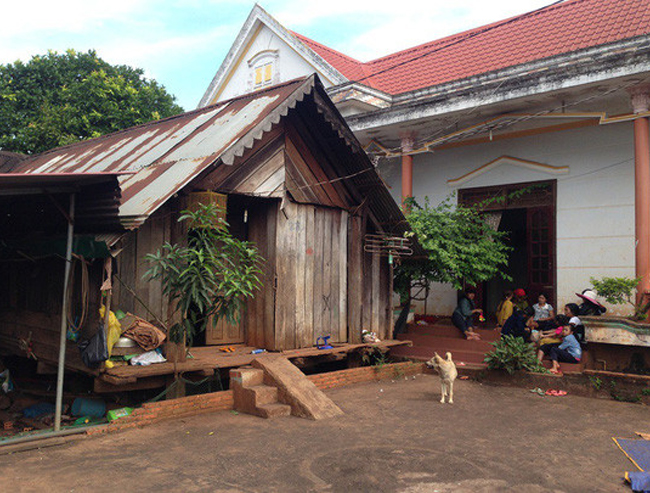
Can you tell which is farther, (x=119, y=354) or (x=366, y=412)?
(x=366, y=412)

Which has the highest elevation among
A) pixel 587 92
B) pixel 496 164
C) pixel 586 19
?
pixel 586 19

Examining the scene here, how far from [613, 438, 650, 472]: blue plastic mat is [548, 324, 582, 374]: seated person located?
9.26ft

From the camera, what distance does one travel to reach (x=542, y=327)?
34.4ft

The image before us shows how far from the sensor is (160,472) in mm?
4953

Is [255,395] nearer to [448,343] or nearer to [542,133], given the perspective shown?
[448,343]

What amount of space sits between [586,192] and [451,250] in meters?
3.18

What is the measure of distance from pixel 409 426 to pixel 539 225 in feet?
24.1

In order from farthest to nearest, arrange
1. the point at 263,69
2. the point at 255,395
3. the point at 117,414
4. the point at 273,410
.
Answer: the point at 263,69 → the point at 255,395 → the point at 273,410 → the point at 117,414

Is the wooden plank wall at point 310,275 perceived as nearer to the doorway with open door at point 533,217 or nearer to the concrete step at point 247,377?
the concrete step at point 247,377

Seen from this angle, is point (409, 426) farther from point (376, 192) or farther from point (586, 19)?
point (586, 19)

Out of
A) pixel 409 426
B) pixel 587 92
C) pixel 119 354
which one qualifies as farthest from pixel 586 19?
pixel 119 354

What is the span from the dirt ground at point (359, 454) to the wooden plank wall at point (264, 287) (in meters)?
1.92

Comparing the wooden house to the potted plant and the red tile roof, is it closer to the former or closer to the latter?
the potted plant

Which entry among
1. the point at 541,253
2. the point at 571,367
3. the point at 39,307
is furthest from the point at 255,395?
the point at 541,253
